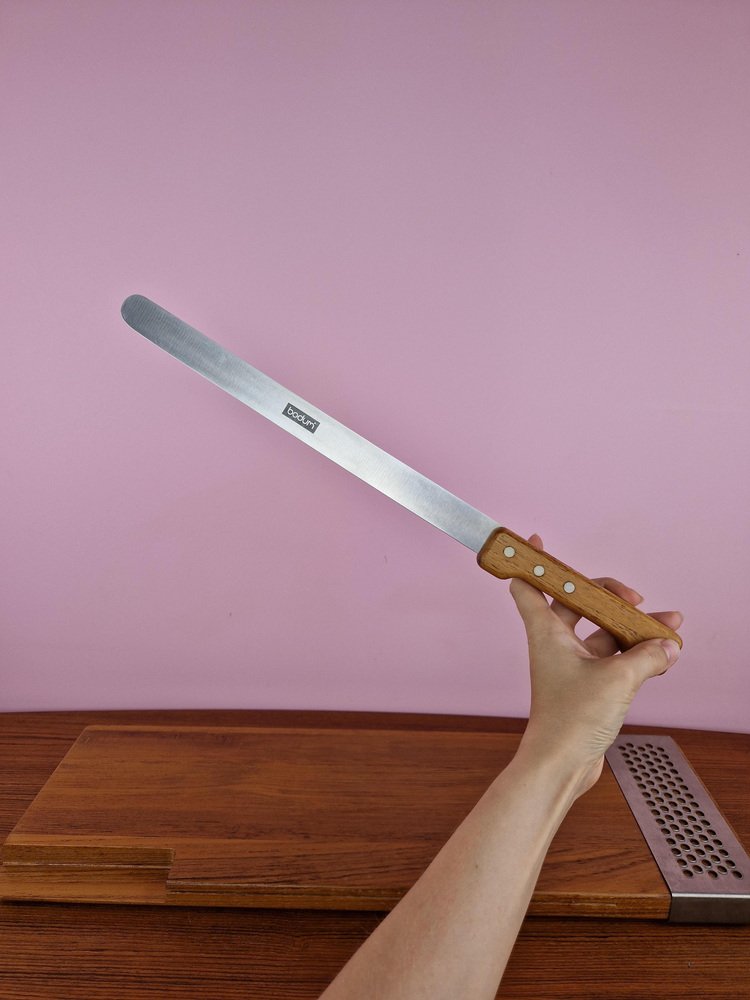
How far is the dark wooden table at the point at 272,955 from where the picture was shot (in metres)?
0.52

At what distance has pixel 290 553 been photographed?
0.78m

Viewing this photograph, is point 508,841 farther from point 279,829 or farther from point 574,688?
point 279,829

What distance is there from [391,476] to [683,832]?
429 mm

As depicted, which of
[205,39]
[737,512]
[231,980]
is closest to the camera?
[231,980]

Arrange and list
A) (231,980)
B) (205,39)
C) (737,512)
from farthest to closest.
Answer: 1. (737,512)
2. (205,39)
3. (231,980)

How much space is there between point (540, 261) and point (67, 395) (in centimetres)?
51

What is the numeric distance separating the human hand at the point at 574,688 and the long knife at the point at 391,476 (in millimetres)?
19

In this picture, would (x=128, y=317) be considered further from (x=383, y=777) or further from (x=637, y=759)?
(x=637, y=759)

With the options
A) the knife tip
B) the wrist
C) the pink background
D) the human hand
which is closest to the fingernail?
the human hand

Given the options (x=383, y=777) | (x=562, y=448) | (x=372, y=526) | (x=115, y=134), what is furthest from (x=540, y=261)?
(x=383, y=777)

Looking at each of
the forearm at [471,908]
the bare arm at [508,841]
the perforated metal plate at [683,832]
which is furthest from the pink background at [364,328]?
the forearm at [471,908]

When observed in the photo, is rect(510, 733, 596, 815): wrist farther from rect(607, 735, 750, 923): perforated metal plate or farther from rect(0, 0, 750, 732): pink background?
rect(0, 0, 750, 732): pink background

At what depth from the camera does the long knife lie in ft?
1.86

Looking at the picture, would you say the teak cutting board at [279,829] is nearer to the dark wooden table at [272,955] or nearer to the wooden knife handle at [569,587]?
the dark wooden table at [272,955]
